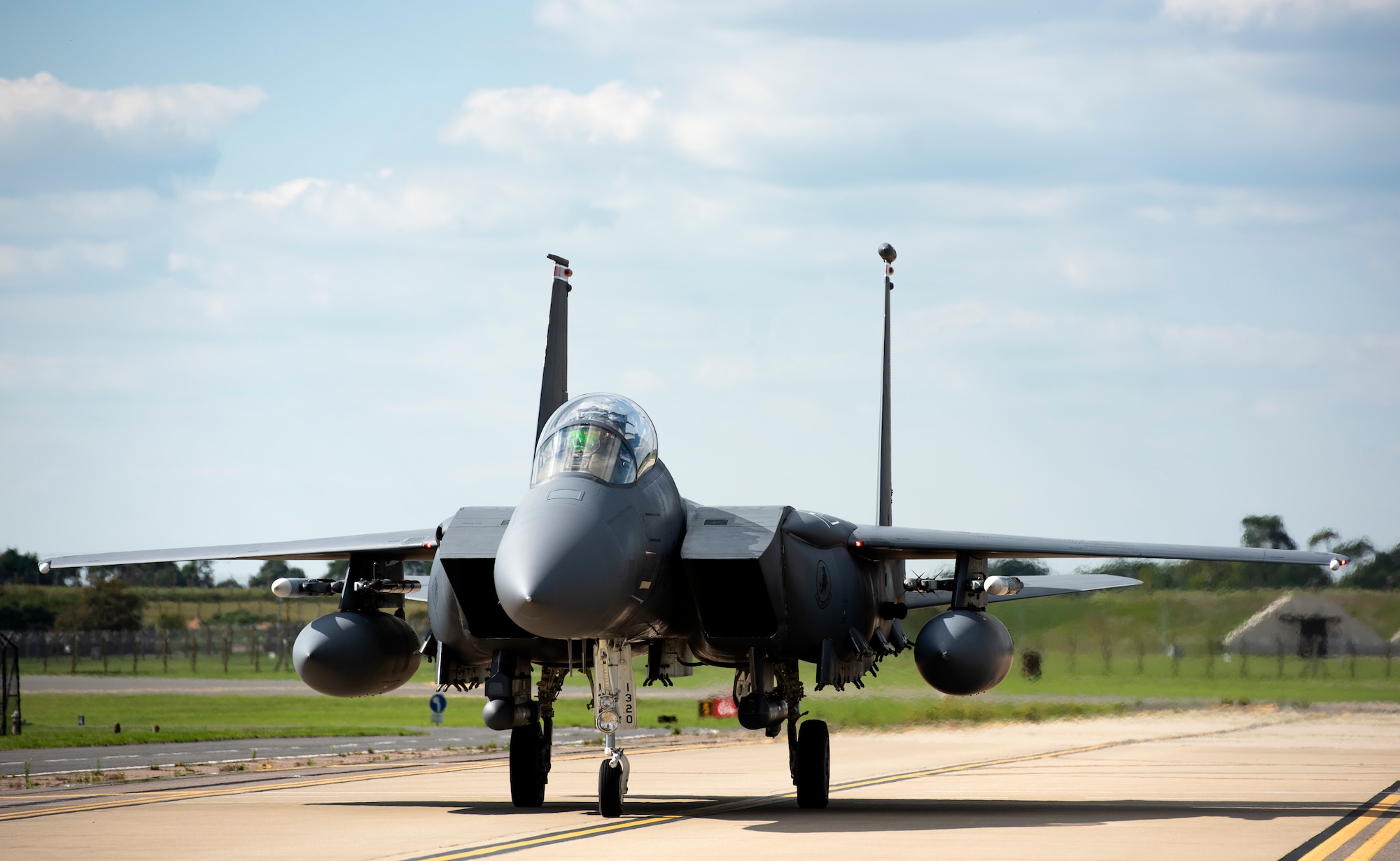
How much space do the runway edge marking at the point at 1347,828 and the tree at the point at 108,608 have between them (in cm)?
4306

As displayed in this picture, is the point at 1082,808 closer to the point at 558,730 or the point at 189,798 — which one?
the point at 189,798

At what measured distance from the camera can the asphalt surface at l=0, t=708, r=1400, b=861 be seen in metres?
11.1

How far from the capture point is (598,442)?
1270 cm

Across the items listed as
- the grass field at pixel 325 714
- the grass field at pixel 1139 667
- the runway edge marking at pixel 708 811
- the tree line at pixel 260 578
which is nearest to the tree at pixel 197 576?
the tree line at pixel 260 578

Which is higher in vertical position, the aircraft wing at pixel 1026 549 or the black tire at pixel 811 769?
the aircraft wing at pixel 1026 549

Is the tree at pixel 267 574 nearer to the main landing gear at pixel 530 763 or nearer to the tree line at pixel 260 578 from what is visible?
the tree line at pixel 260 578

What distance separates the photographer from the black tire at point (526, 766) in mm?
14977

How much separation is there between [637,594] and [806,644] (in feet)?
7.99

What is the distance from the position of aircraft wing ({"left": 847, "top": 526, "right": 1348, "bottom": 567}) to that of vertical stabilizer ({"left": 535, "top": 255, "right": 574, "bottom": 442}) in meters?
3.72

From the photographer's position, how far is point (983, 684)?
564 inches

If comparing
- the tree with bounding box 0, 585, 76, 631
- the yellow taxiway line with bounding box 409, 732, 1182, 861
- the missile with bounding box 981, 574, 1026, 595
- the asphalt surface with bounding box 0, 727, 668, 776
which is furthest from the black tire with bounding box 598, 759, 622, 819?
the tree with bounding box 0, 585, 76, 631

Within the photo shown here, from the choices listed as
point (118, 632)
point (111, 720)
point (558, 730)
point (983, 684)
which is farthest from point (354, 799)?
point (118, 632)

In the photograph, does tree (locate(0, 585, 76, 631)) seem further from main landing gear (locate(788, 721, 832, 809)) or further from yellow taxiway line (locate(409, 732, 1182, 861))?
main landing gear (locate(788, 721, 832, 809))

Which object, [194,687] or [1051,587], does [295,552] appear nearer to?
[1051,587]
